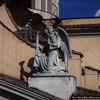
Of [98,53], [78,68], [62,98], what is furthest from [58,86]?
[98,53]

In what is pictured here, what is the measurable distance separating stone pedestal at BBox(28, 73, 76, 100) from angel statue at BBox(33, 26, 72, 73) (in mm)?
245

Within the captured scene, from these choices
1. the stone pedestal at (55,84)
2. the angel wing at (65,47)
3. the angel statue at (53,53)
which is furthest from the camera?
the angel wing at (65,47)

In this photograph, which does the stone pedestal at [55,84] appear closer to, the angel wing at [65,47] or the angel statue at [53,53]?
the angel statue at [53,53]

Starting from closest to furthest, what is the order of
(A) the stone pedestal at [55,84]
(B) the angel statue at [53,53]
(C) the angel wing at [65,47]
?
(A) the stone pedestal at [55,84], (B) the angel statue at [53,53], (C) the angel wing at [65,47]

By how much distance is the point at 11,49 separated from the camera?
67.6 feet

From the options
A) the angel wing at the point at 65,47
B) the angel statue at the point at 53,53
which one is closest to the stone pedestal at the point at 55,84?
the angel statue at the point at 53,53

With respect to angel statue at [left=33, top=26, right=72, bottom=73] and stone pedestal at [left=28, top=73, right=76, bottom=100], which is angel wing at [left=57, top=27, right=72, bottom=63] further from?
stone pedestal at [left=28, top=73, right=76, bottom=100]

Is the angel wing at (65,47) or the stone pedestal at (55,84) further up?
the angel wing at (65,47)

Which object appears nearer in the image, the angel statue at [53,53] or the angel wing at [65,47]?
the angel statue at [53,53]

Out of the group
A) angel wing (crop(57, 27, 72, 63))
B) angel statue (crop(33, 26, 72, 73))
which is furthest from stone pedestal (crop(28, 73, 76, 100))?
angel wing (crop(57, 27, 72, 63))

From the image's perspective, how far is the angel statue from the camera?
64.3 feet

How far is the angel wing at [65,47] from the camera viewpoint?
779 inches

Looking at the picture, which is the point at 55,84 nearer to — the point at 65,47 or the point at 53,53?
the point at 53,53

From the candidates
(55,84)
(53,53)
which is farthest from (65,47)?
(55,84)
